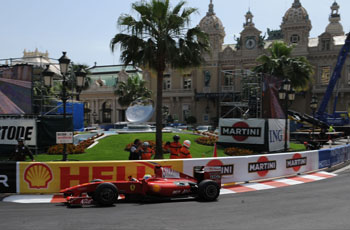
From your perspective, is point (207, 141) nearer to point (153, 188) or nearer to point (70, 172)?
point (70, 172)

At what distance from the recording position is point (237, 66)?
183ft

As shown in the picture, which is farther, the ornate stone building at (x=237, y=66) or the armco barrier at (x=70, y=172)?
the ornate stone building at (x=237, y=66)

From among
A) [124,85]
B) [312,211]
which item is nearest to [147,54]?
[312,211]

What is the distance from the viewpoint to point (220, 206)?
9.55 m

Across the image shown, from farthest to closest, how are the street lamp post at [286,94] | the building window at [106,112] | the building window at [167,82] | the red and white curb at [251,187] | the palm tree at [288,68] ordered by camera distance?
the building window at [106,112]
the building window at [167,82]
the palm tree at [288,68]
the street lamp post at [286,94]
the red and white curb at [251,187]

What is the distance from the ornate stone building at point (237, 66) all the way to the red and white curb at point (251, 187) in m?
31.0

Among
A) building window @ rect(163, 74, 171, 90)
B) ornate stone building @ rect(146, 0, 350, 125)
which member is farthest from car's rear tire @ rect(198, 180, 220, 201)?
building window @ rect(163, 74, 171, 90)

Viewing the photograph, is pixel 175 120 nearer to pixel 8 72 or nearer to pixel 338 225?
pixel 8 72

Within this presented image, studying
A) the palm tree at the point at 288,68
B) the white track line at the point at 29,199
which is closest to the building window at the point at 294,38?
the palm tree at the point at 288,68

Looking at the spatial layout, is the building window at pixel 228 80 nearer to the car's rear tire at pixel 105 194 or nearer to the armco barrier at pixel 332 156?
the armco barrier at pixel 332 156

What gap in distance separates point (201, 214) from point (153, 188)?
1806mm

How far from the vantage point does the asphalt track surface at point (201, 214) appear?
24.6 ft

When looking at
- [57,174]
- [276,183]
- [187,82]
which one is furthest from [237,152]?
[187,82]

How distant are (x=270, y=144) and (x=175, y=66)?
9.11 metres
